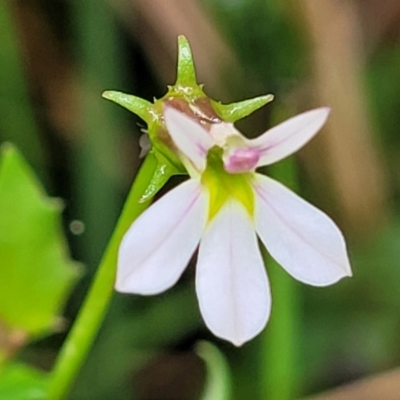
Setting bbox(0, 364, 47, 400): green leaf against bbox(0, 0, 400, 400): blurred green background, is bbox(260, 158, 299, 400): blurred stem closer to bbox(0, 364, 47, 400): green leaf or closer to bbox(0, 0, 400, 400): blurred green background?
bbox(0, 0, 400, 400): blurred green background

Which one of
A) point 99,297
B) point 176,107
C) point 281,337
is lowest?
point 281,337

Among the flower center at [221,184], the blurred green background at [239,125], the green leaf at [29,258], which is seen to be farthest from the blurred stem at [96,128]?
the flower center at [221,184]

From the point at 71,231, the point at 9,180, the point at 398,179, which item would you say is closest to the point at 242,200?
the point at 9,180

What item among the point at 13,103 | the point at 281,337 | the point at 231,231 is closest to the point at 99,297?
the point at 231,231

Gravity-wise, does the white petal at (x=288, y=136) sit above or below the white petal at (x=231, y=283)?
above

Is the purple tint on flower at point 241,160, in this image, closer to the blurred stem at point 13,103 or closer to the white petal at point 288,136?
the white petal at point 288,136

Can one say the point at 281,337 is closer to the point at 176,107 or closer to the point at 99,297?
the point at 99,297

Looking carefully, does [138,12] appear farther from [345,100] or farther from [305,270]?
[305,270]
